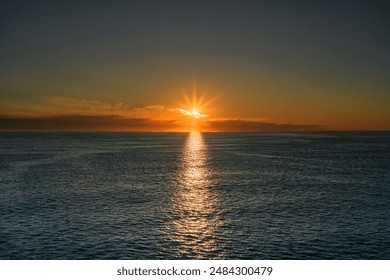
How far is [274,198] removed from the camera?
63.6 m

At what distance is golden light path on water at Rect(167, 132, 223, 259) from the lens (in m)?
39.1

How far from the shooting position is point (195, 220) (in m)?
50.3

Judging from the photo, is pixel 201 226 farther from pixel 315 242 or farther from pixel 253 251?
pixel 315 242

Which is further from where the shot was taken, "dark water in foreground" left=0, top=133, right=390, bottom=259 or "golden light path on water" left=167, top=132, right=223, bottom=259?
"golden light path on water" left=167, top=132, right=223, bottom=259

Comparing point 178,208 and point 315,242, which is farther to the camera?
point 178,208

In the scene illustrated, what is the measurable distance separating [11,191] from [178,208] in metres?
34.6

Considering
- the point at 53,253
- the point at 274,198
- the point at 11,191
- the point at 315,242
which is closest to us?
the point at 53,253

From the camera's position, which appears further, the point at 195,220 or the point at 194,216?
the point at 194,216

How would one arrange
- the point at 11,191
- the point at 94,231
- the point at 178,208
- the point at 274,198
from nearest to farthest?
1. the point at 94,231
2. the point at 178,208
3. the point at 274,198
4. the point at 11,191

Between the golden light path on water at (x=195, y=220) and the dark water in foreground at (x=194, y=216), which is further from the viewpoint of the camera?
the golden light path on water at (x=195, y=220)

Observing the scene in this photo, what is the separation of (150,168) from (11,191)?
4304 cm

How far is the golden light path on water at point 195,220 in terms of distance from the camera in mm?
39062

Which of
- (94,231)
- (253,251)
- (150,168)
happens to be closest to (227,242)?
(253,251)
